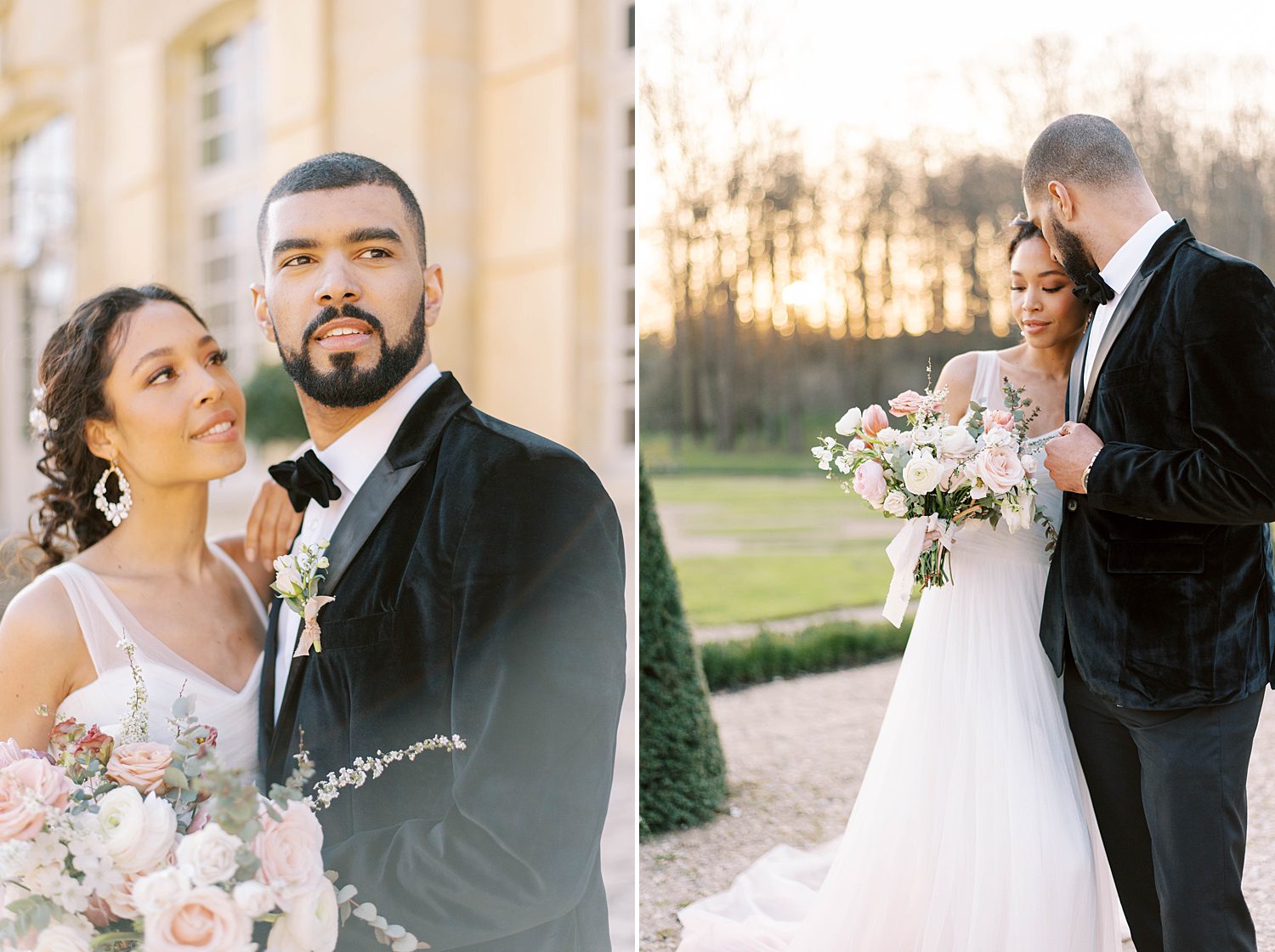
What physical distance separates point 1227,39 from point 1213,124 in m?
0.63

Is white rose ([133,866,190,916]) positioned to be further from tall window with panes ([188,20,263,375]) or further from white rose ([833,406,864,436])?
white rose ([833,406,864,436])

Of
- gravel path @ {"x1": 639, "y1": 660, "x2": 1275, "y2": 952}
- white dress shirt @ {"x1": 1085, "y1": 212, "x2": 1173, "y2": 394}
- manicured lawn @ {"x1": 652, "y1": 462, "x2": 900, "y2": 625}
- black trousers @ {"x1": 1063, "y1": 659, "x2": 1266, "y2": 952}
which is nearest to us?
black trousers @ {"x1": 1063, "y1": 659, "x2": 1266, "y2": 952}

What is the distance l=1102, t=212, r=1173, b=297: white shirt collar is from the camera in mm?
Result: 2520

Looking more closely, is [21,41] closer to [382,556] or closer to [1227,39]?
[382,556]

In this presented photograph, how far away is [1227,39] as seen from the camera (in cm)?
820

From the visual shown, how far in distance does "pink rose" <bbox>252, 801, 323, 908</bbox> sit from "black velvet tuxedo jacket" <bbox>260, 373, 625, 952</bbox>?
194 mm

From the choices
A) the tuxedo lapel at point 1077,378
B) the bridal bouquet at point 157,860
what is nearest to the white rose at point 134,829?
Answer: the bridal bouquet at point 157,860

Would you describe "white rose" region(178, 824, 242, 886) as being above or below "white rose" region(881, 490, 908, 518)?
below

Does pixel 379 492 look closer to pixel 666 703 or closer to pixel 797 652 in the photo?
pixel 666 703

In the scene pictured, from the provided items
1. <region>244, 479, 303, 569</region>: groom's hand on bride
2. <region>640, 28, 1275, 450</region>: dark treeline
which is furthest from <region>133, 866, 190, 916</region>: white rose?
<region>640, 28, 1275, 450</region>: dark treeline

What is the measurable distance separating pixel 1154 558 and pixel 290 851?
2.00m

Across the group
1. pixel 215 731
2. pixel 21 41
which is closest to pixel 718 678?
pixel 215 731

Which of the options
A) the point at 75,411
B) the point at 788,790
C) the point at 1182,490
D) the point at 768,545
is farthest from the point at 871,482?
the point at 768,545

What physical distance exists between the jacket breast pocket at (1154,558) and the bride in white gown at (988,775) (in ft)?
1.33
